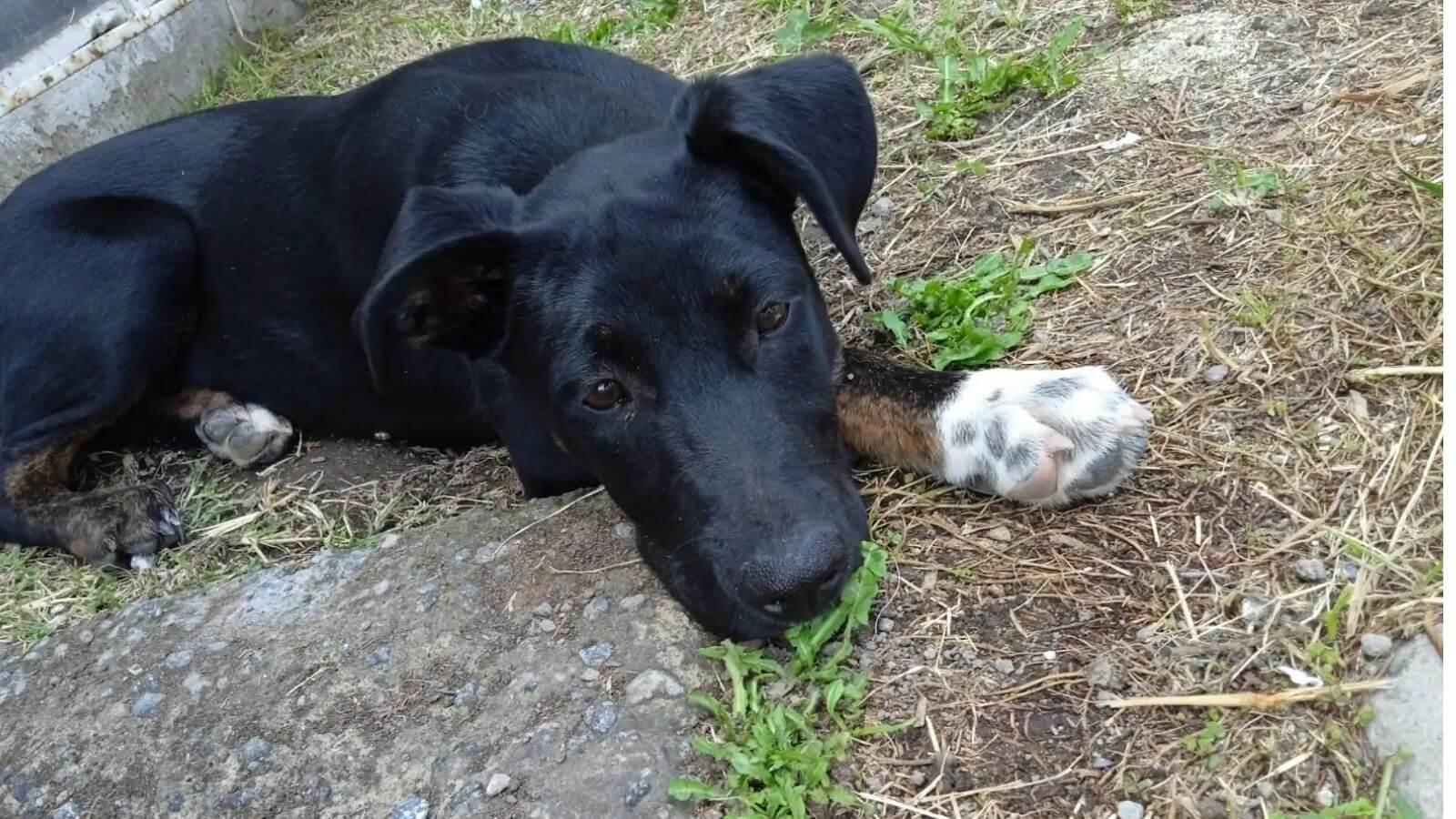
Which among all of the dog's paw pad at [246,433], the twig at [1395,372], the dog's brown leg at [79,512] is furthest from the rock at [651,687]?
the dog's paw pad at [246,433]

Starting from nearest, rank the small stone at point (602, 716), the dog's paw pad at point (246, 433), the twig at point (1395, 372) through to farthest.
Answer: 1. the small stone at point (602, 716)
2. the twig at point (1395, 372)
3. the dog's paw pad at point (246, 433)

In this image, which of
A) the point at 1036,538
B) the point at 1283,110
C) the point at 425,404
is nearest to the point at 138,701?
the point at 425,404

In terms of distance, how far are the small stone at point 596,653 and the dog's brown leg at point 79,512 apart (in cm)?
216

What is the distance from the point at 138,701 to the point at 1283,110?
4308mm

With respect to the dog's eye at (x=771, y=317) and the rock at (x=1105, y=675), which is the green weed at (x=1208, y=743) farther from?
the dog's eye at (x=771, y=317)

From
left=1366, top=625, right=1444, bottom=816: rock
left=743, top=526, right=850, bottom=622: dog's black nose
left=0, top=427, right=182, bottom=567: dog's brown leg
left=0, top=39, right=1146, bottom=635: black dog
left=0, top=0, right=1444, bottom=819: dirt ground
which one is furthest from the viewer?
left=0, top=427, right=182, bottom=567: dog's brown leg

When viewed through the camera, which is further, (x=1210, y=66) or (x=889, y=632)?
(x=1210, y=66)

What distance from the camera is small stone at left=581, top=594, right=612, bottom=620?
334cm

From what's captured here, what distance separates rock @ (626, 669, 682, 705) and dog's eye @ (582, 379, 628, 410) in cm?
68

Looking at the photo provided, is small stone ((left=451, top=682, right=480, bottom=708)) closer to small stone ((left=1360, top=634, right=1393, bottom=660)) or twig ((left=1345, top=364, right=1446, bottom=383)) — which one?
small stone ((left=1360, top=634, right=1393, bottom=660))

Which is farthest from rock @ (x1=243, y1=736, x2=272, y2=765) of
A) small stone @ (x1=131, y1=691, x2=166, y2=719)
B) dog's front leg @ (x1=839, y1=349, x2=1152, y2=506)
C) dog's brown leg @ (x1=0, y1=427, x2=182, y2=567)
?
dog's front leg @ (x1=839, y1=349, x2=1152, y2=506)

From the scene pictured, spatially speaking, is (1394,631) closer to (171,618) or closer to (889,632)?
(889,632)

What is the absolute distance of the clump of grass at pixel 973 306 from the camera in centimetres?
402

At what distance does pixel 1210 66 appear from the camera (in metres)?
4.93
